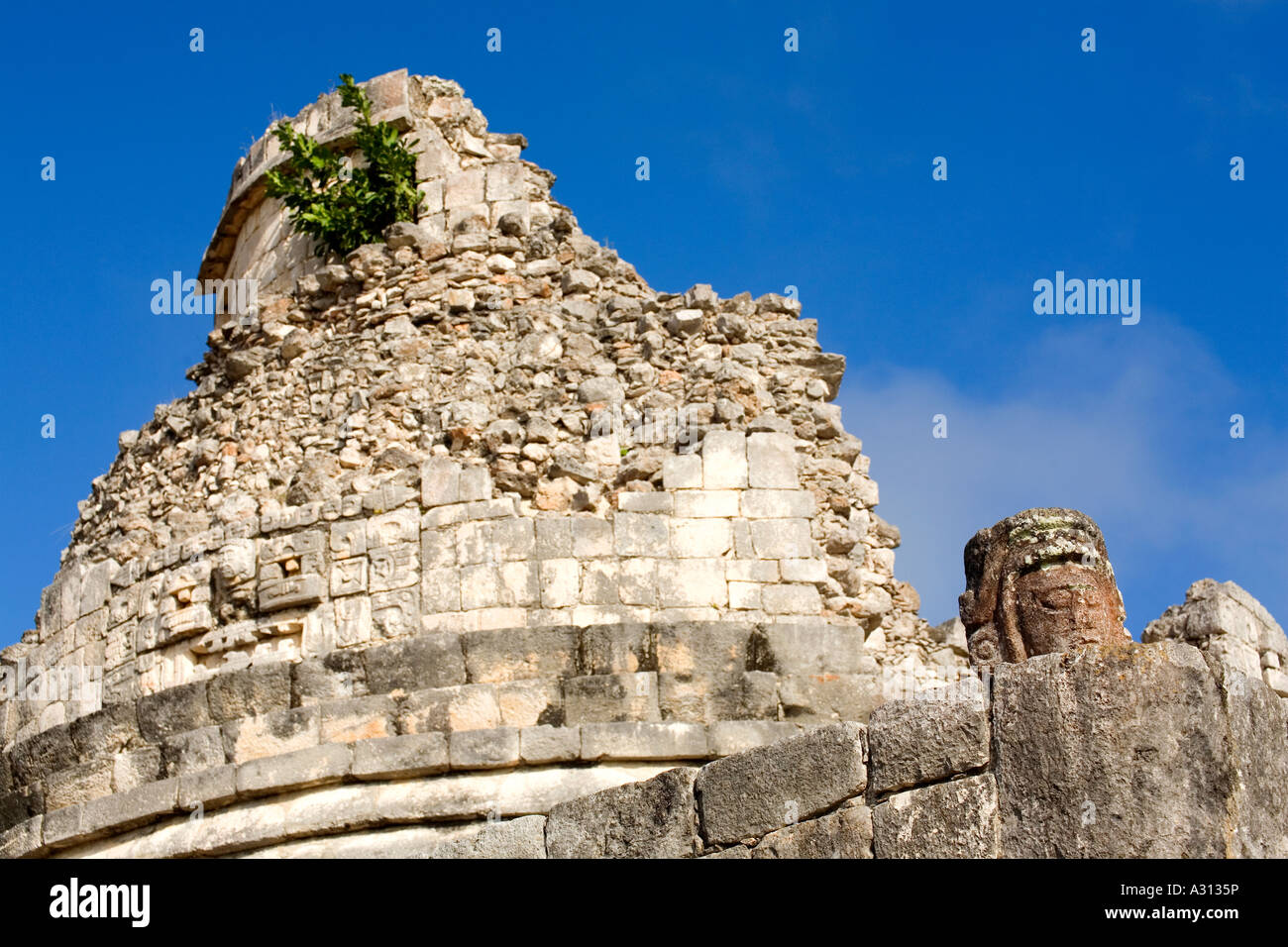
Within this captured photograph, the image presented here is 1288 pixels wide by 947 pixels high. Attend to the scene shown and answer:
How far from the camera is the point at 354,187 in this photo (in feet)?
49.2

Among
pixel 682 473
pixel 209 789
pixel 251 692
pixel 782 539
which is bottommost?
pixel 209 789

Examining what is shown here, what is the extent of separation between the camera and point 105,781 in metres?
12.1

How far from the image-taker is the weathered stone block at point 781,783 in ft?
25.6

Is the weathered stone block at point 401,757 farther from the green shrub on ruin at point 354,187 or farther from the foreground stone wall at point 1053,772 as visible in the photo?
the green shrub on ruin at point 354,187

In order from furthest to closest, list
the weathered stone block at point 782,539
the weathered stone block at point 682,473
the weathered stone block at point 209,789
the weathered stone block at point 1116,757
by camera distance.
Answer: the weathered stone block at point 682,473
the weathered stone block at point 782,539
the weathered stone block at point 209,789
the weathered stone block at point 1116,757

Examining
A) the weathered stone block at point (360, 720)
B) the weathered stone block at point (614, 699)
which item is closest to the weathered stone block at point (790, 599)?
the weathered stone block at point (614, 699)

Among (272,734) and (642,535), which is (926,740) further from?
(272,734)

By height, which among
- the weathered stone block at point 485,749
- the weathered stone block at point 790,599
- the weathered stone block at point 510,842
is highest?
the weathered stone block at point 790,599

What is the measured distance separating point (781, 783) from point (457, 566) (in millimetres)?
4268

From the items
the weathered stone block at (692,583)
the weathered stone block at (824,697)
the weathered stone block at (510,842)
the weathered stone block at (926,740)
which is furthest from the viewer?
the weathered stone block at (692,583)

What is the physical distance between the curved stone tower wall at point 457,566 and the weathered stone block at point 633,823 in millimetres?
2188

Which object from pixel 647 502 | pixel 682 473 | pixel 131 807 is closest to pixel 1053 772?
pixel 647 502
